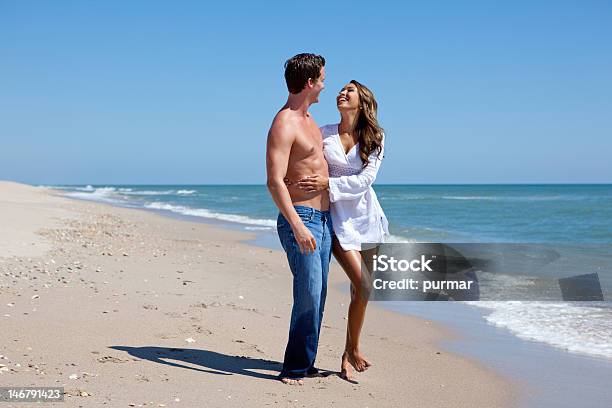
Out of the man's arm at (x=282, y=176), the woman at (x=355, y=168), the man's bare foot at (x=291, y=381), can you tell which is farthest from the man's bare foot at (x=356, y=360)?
the man's arm at (x=282, y=176)

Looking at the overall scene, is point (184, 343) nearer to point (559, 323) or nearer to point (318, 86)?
point (318, 86)

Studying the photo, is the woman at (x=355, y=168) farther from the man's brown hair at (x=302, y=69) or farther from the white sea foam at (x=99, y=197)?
the white sea foam at (x=99, y=197)

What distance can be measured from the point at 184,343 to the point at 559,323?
13.4 ft

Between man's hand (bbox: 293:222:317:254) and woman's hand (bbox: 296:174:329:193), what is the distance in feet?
0.83

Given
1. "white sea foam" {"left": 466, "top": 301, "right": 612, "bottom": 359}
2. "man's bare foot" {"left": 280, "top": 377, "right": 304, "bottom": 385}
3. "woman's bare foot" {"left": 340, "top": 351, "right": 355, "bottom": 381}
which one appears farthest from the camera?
"white sea foam" {"left": 466, "top": 301, "right": 612, "bottom": 359}

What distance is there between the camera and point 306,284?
163 inches

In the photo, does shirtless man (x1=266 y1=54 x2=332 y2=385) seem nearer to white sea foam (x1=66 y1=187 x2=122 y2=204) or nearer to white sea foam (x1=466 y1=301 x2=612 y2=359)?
white sea foam (x1=466 y1=301 x2=612 y2=359)

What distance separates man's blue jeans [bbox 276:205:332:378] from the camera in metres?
4.13

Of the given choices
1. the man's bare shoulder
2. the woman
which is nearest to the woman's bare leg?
the woman

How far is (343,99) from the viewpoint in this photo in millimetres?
4344

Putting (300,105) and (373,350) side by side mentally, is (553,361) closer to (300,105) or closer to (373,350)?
(373,350)

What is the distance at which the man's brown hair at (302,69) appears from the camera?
407 centimetres

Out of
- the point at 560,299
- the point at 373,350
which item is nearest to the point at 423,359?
the point at 373,350

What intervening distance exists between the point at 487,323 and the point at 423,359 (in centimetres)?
193
